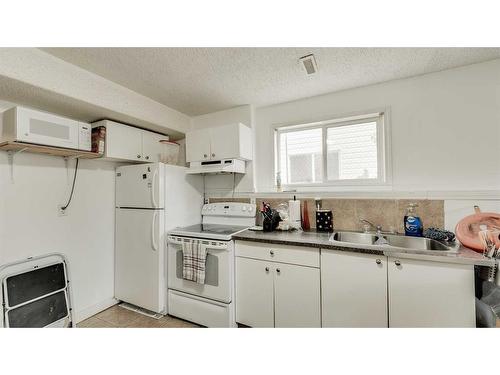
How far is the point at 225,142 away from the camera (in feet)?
8.53

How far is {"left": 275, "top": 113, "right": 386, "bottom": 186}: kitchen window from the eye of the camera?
238cm

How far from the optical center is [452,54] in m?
1.83

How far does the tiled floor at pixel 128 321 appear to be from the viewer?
2214 mm

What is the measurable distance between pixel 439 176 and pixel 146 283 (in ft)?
10.1

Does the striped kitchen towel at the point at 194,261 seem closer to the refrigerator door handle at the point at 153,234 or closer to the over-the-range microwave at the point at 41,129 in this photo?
the refrigerator door handle at the point at 153,234

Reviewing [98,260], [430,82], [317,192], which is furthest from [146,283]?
[430,82]

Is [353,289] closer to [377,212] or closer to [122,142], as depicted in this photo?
[377,212]

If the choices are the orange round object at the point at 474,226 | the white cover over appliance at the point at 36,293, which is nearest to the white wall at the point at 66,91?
the white cover over appliance at the point at 36,293

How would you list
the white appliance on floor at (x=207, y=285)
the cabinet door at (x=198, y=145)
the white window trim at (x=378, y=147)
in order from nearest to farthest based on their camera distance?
1. the white appliance on floor at (x=207, y=285)
2. the white window trim at (x=378, y=147)
3. the cabinet door at (x=198, y=145)

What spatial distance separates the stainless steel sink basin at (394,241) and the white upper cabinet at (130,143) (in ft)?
7.27

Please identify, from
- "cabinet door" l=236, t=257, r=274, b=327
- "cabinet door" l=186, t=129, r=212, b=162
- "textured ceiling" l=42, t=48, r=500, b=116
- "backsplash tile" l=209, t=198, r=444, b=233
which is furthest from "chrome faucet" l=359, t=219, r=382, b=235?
"cabinet door" l=186, t=129, r=212, b=162

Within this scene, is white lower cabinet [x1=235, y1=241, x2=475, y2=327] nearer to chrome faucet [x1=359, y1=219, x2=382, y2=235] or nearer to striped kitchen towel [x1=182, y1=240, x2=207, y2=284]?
striped kitchen towel [x1=182, y1=240, x2=207, y2=284]

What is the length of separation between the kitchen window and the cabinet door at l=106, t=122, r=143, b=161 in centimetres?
164

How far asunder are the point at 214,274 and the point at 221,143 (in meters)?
1.42
